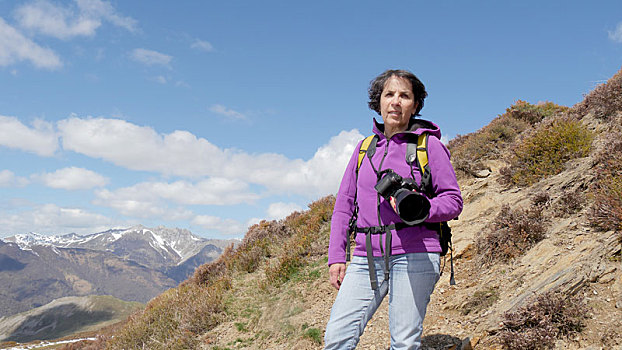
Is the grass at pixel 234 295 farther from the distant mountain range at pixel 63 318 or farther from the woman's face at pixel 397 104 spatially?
the distant mountain range at pixel 63 318

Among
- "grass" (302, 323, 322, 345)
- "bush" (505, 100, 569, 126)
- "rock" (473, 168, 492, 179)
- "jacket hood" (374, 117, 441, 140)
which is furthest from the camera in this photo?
"bush" (505, 100, 569, 126)

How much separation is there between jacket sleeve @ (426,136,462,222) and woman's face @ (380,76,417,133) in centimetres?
27

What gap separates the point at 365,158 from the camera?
8.89 feet

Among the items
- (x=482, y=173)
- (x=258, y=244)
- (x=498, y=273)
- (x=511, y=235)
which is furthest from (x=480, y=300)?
(x=258, y=244)

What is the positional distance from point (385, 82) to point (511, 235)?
4.33 meters

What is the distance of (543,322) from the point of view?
3.73 m

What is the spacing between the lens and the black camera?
2.17 m

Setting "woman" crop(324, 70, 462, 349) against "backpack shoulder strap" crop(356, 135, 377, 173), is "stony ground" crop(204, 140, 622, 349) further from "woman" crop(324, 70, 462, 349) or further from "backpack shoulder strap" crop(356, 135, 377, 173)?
"backpack shoulder strap" crop(356, 135, 377, 173)

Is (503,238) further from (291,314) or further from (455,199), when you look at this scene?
(455,199)

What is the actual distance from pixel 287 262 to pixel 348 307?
6589mm

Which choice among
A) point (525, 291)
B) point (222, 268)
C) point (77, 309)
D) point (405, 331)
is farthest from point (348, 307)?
point (77, 309)

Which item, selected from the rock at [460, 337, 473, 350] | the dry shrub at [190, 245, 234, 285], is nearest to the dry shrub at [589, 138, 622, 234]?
the rock at [460, 337, 473, 350]

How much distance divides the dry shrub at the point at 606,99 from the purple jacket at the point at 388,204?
9.75 meters

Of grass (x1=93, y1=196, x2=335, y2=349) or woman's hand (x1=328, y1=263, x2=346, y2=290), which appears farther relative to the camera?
grass (x1=93, y1=196, x2=335, y2=349)
